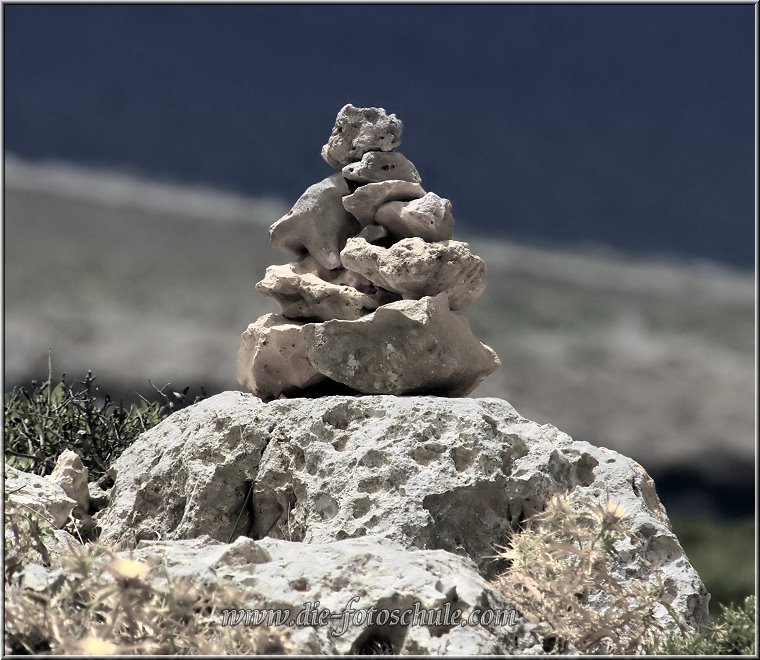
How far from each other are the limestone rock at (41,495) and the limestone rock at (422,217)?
1.95 m

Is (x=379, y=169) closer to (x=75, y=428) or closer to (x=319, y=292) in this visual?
(x=319, y=292)

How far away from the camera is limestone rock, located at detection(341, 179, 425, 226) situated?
5.02 meters

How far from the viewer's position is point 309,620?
10.5 ft

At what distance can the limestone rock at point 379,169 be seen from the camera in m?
5.12

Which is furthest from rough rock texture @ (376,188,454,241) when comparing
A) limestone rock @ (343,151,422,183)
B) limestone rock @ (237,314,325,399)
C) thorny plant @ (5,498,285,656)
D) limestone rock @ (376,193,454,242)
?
thorny plant @ (5,498,285,656)

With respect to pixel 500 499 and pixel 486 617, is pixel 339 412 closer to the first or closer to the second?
pixel 500 499

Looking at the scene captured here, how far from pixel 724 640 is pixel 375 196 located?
98.5 inches

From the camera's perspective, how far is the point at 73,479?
16.2 feet

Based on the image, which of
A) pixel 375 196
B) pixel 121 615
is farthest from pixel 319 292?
pixel 121 615

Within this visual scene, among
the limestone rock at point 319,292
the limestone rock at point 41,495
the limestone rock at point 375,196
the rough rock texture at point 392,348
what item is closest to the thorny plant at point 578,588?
the rough rock texture at point 392,348

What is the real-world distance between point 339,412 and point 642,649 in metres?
1.57

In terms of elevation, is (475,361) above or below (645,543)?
above

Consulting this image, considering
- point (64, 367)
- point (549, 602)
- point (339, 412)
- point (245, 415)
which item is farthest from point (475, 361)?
point (64, 367)

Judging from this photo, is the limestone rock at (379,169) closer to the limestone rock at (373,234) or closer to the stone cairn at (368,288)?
the stone cairn at (368,288)
